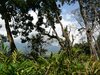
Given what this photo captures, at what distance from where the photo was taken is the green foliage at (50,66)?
480cm

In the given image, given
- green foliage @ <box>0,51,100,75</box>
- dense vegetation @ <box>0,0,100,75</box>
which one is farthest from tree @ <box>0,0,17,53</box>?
green foliage @ <box>0,51,100,75</box>

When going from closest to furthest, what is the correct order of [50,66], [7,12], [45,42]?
[50,66] < [7,12] < [45,42]

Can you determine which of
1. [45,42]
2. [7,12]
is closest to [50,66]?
[7,12]

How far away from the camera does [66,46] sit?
5.79m

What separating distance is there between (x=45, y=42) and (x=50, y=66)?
4543cm

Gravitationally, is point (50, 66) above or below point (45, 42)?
above

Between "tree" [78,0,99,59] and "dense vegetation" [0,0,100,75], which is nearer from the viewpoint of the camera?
"dense vegetation" [0,0,100,75]

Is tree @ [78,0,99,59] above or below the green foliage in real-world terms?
below

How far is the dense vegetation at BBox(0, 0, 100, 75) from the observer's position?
16.5ft

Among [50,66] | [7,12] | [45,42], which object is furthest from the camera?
[45,42]

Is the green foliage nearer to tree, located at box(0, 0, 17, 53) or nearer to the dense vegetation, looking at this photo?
the dense vegetation

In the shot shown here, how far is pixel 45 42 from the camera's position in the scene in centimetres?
5050

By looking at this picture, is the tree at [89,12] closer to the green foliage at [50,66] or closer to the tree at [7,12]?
the tree at [7,12]

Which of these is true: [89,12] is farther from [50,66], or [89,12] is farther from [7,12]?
[50,66]
